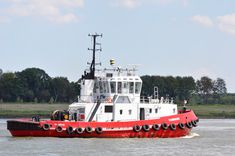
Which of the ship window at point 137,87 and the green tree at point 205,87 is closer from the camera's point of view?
the ship window at point 137,87

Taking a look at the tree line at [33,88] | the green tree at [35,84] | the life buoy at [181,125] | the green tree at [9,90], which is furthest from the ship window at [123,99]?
the green tree at [35,84]

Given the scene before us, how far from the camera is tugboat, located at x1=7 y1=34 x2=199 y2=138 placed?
50375mm

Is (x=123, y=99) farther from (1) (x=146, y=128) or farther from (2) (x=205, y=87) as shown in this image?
(2) (x=205, y=87)

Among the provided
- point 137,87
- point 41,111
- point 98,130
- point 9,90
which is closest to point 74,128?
point 98,130

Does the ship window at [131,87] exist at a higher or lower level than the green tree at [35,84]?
lower

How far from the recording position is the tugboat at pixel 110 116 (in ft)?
165

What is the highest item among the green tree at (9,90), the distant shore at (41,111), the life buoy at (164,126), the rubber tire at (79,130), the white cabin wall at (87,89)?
the green tree at (9,90)

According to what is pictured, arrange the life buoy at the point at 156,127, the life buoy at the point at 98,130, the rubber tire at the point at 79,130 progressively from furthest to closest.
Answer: the life buoy at the point at 156,127 → the life buoy at the point at 98,130 → the rubber tire at the point at 79,130

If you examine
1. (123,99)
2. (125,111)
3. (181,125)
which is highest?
(123,99)

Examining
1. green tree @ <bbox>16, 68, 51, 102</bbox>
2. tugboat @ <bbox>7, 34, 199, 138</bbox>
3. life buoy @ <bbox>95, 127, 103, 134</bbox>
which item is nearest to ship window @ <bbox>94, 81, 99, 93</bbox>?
tugboat @ <bbox>7, 34, 199, 138</bbox>

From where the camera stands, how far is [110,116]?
170 feet

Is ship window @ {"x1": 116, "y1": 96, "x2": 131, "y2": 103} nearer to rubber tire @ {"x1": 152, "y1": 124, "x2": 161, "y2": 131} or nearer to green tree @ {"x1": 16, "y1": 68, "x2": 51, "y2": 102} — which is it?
rubber tire @ {"x1": 152, "y1": 124, "x2": 161, "y2": 131}

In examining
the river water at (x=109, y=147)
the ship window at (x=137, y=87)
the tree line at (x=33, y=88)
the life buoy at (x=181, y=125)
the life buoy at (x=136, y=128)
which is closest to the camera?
the river water at (x=109, y=147)

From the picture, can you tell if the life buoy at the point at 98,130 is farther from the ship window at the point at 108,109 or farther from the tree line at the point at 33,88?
the tree line at the point at 33,88
